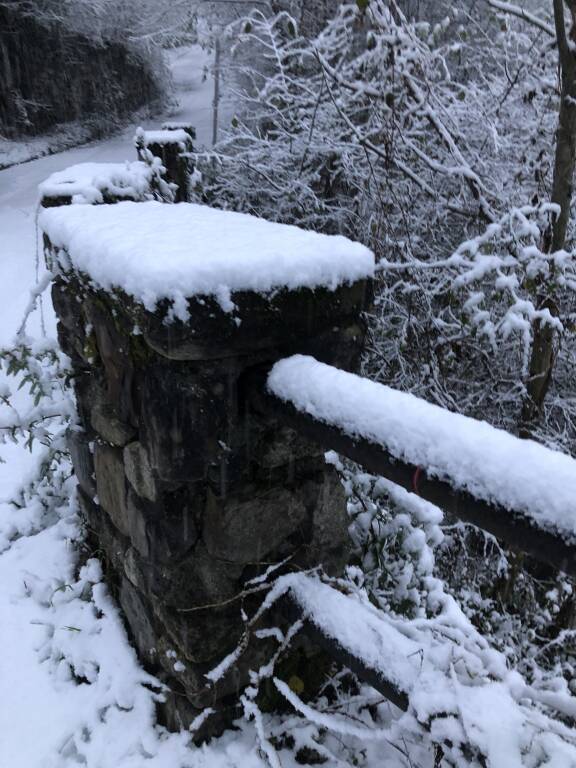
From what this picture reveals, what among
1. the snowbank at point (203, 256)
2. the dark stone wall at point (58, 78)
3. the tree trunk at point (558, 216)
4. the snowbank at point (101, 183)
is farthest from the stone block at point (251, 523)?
the dark stone wall at point (58, 78)

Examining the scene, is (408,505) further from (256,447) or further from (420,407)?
(420,407)

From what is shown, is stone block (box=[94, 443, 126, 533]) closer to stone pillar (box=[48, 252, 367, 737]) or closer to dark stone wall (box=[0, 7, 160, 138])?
stone pillar (box=[48, 252, 367, 737])

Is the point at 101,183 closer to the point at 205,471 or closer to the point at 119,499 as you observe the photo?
the point at 119,499

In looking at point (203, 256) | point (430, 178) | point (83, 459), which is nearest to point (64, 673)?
point (83, 459)

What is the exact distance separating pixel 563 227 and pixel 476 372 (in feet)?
3.58

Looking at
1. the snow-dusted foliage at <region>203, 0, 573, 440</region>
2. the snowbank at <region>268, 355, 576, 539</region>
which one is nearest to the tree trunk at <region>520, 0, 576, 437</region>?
the snow-dusted foliage at <region>203, 0, 573, 440</region>

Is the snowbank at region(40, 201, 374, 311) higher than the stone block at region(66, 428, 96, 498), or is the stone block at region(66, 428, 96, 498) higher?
the snowbank at region(40, 201, 374, 311)

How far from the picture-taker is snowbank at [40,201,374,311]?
4.20 feet

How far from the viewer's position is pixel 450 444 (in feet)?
3.32

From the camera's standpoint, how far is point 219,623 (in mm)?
1667

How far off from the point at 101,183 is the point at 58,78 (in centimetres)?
1317

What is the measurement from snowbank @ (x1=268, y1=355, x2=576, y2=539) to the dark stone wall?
1424 cm

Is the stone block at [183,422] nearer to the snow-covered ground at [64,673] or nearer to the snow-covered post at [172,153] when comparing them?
the snow-covered ground at [64,673]

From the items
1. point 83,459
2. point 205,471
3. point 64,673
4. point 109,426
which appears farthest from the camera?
point 83,459
